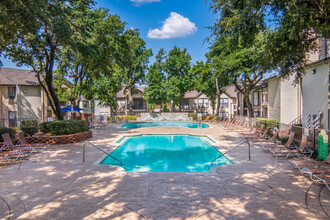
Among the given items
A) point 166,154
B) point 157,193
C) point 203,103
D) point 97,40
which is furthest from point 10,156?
point 203,103

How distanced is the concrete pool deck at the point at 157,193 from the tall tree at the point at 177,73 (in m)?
27.4

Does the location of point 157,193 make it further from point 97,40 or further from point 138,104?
point 138,104

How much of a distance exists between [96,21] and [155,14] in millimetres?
6827

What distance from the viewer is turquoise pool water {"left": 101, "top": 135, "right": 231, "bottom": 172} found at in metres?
9.45

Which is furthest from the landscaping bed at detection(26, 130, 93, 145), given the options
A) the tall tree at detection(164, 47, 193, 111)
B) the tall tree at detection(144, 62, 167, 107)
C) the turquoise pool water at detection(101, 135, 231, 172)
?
the tall tree at detection(164, 47, 193, 111)

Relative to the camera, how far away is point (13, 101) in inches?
998

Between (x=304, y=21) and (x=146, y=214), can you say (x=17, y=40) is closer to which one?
(x=146, y=214)

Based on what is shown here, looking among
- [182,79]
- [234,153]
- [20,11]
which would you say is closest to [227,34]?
[234,153]

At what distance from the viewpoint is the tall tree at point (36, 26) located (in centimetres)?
716

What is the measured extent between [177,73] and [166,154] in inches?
1003

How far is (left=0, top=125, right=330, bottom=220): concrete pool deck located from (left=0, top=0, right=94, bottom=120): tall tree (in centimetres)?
555

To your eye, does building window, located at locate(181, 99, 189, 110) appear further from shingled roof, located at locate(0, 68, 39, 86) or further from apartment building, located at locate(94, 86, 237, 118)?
shingled roof, located at locate(0, 68, 39, 86)

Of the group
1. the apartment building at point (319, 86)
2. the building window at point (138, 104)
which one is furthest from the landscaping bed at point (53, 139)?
the building window at point (138, 104)

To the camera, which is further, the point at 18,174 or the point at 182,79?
the point at 182,79
